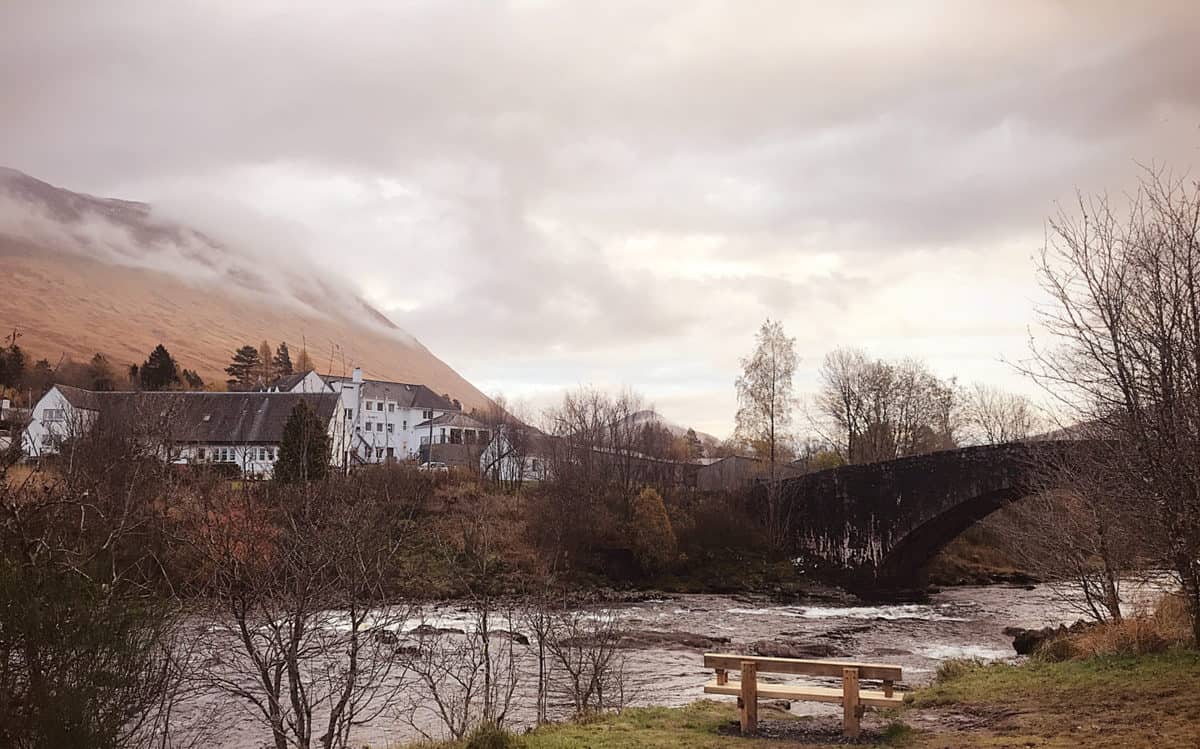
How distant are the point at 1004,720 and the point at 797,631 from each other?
70.3 feet

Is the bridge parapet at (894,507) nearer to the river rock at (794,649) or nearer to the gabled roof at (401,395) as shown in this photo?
the river rock at (794,649)

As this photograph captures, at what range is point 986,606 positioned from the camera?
38781 millimetres

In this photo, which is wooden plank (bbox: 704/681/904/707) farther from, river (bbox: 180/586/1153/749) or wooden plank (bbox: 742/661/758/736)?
river (bbox: 180/586/1153/749)

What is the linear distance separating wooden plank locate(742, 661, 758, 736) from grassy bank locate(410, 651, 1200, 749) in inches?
10.8

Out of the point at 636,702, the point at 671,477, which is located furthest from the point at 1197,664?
the point at 671,477

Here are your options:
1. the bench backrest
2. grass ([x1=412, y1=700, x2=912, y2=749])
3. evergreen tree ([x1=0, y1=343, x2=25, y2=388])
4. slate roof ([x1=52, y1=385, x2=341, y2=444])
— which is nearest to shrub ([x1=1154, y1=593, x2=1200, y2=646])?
the bench backrest

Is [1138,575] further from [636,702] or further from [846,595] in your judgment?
[846,595]

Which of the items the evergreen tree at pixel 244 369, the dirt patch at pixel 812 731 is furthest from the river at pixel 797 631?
the evergreen tree at pixel 244 369

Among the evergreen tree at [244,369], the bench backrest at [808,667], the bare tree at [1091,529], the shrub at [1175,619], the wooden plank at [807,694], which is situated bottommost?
the wooden plank at [807,694]

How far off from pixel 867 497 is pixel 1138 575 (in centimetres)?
3062

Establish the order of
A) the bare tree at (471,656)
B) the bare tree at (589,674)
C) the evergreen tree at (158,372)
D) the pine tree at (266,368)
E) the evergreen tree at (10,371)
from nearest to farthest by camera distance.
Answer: the bare tree at (471,656) → the bare tree at (589,674) → the evergreen tree at (10,371) → the evergreen tree at (158,372) → the pine tree at (266,368)

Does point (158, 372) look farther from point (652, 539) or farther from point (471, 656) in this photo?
point (471, 656)

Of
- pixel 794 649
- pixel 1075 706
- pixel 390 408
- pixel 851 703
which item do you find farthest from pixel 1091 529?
pixel 390 408

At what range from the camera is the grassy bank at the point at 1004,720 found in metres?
10.3
